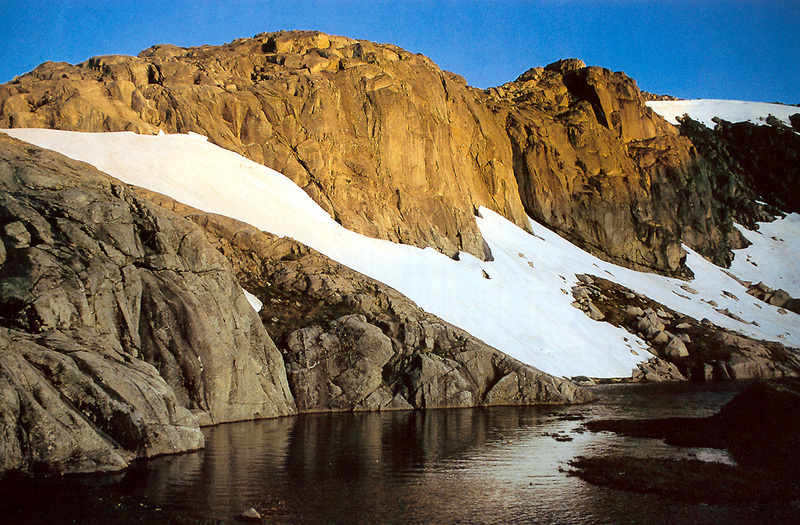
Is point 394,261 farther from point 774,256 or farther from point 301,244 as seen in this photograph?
point 774,256

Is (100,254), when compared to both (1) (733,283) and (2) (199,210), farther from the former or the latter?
(1) (733,283)

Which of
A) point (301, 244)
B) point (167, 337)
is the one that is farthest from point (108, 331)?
point (301, 244)

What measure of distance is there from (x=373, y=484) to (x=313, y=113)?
48399 mm

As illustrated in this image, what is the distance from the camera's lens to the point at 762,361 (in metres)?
59.9

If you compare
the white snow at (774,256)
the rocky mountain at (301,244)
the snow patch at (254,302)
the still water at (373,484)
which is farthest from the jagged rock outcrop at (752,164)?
the snow patch at (254,302)

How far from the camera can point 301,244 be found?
44.5 meters

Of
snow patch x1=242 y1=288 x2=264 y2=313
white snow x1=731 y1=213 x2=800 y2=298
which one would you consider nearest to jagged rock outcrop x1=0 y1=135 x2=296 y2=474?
snow patch x1=242 y1=288 x2=264 y2=313

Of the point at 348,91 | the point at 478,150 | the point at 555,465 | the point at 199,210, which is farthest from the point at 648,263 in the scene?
the point at 555,465

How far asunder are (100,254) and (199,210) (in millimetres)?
16700

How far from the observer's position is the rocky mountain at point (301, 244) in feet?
73.6

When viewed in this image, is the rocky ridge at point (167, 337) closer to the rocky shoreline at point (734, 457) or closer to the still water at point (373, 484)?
the still water at point (373, 484)

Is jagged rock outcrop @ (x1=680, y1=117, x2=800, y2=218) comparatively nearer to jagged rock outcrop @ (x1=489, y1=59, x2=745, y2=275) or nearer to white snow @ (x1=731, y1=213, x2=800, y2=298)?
white snow @ (x1=731, y1=213, x2=800, y2=298)

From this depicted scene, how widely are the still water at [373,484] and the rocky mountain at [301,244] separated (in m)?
2.55

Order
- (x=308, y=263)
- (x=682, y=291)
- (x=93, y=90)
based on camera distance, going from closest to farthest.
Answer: (x=308, y=263), (x=93, y=90), (x=682, y=291)
